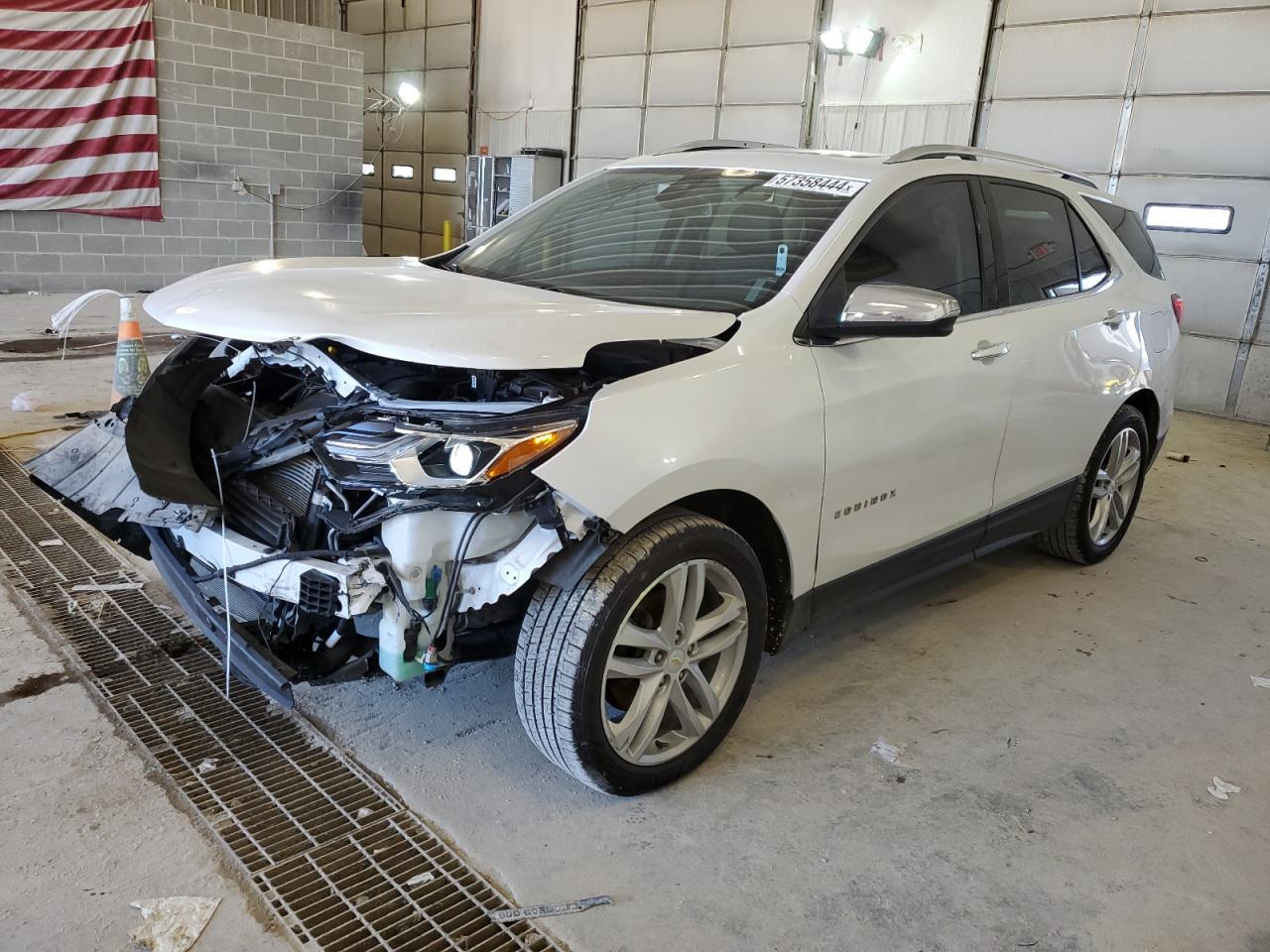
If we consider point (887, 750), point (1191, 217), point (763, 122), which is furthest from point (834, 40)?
point (887, 750)

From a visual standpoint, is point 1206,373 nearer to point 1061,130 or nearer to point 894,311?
point 1061,130

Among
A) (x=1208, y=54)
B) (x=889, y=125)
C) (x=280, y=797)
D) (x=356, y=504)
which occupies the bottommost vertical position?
(x=280, y=797)

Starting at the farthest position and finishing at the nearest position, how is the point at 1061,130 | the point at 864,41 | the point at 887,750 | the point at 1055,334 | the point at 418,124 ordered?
the point at 418,124 < the point at 864,41 < the point at 1061,130 < the point at 1055,334 < the point at 887,750

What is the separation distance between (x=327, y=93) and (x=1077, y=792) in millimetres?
12587

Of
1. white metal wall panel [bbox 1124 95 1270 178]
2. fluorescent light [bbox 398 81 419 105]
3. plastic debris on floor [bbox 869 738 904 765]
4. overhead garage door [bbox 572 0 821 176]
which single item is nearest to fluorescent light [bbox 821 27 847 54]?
overhead garage door [bbox 572 0 821 176]

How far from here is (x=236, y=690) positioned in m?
2.95

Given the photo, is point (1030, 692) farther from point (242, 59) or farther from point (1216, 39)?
point (242, 59)

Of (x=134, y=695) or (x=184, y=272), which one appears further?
(x=184, y=272)

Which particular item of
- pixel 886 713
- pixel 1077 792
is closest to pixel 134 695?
pixel 886 713

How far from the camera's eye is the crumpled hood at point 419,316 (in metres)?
2.17

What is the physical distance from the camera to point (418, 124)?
59.1 ft

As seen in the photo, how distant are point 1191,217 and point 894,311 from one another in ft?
27.8

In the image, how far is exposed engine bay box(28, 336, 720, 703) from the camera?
212 cm

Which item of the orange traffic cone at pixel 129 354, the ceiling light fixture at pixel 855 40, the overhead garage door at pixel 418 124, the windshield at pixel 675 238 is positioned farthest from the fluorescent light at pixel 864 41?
the orange traffic cone at pixel 129 354
